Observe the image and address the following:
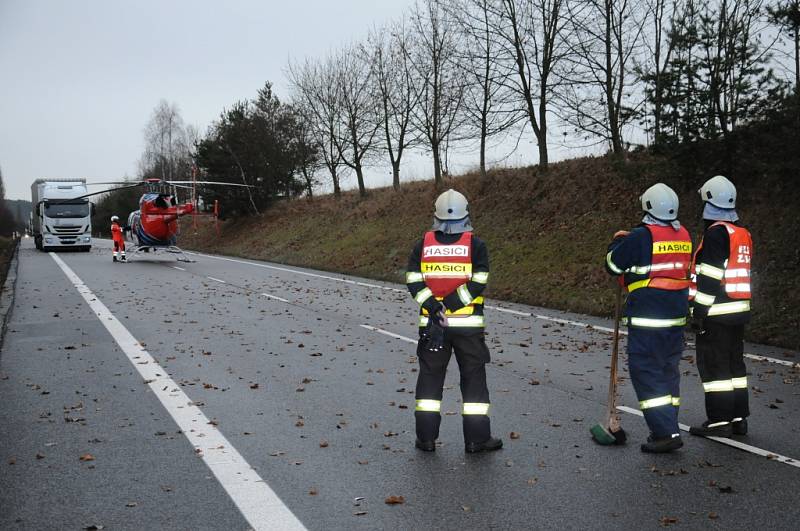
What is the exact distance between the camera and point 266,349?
416 inches

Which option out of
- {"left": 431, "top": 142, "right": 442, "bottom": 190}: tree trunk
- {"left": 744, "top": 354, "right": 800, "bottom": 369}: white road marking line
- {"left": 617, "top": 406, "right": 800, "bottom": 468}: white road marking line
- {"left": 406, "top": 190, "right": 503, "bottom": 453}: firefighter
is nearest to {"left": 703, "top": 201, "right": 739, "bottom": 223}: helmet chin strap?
{"left": 617, "top": 406, "right": 800, "bottom": 468}: white road marking line

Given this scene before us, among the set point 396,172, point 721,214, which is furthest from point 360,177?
point 721,214

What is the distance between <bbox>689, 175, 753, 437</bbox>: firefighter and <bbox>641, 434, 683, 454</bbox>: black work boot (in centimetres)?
62

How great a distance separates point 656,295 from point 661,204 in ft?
2.32

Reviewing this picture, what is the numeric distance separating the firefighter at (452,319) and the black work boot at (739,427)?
2.02m

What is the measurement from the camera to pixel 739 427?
6.36 metres

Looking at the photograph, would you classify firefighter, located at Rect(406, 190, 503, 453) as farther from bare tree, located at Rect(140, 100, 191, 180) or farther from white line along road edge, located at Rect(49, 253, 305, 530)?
bare tree, located at Rect(140, 100, 191, 180)

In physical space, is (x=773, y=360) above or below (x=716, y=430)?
below

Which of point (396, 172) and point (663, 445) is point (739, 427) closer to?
point (663, 445)

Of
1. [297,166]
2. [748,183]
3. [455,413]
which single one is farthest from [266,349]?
[297,166]

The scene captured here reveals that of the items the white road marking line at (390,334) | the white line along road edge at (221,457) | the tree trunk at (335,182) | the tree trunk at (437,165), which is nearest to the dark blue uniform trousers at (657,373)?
the white line along road edge at (221,457)

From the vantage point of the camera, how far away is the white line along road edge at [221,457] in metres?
→ 4.57

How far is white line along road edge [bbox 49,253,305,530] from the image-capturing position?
4.57 m

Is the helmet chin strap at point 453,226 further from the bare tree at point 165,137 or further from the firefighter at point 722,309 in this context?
the bare tree at point 165,137
